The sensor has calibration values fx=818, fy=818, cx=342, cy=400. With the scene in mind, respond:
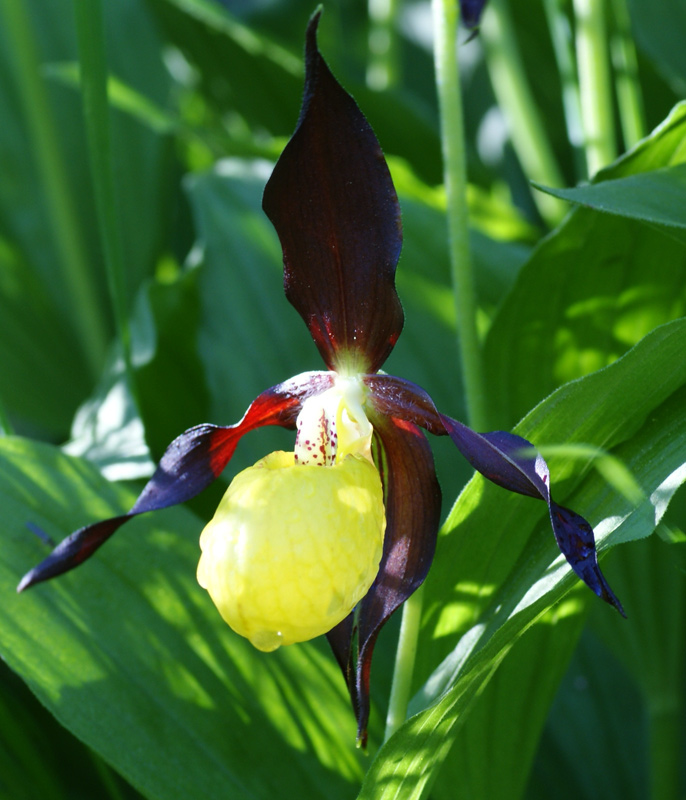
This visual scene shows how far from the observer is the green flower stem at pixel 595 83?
901mm

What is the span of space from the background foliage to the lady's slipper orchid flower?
0.05 meters

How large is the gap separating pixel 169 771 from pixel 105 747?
6 centimetres

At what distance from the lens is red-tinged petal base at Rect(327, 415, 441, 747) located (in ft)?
2.03

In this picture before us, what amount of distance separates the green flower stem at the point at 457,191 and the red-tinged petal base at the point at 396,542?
10 cm

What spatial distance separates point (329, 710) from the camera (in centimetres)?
76

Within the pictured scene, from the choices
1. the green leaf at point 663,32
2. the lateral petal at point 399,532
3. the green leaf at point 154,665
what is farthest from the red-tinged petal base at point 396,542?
the green leaf at point 663,32

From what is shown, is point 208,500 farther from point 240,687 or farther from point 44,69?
point 44,69

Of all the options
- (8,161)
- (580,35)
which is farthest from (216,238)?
(8,161)

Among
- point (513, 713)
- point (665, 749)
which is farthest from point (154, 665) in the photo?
point (665, 749)

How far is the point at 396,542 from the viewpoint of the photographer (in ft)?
2.08

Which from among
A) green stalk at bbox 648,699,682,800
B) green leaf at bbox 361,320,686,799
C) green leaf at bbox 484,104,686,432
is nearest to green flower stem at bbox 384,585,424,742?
green leaf at bbox 361,320,686,799

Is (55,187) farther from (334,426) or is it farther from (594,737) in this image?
(594,737)

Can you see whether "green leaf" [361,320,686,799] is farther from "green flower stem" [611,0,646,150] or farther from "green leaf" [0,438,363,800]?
"green flower stem" [611,0,646,150]

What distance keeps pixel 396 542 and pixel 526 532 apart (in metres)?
0.10
